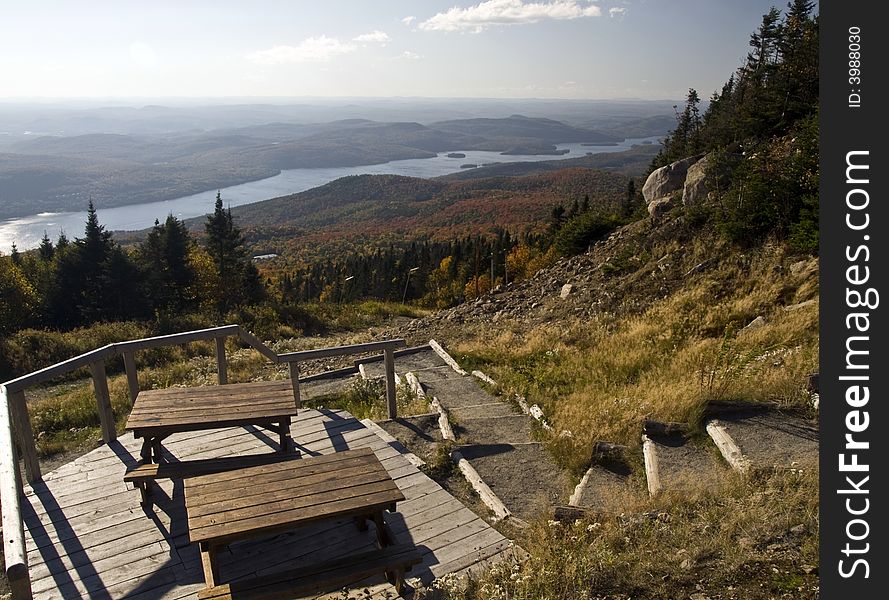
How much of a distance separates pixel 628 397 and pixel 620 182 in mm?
117908

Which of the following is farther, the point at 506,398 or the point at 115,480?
the point at 506,398

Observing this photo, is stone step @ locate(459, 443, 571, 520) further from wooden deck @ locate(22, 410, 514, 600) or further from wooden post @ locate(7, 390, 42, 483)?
wooden post @ locate(7, 390, 42, 483)

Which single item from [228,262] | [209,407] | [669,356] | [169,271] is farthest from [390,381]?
[228,262]

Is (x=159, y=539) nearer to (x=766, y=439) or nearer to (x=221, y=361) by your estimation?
(x=221, y=361)

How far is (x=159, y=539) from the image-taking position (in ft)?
14.7

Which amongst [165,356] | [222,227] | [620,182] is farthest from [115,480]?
[620,182]

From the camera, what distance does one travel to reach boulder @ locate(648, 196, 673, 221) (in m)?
18.9

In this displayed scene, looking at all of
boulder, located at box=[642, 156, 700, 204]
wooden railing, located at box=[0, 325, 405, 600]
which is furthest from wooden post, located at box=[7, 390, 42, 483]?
boulder, located at box=[642, 156, 700, 204]

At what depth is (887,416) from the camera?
10.2 feet

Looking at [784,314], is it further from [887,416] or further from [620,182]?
[620,182]

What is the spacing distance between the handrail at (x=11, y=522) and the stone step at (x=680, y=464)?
15.1 ft

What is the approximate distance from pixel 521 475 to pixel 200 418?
3386 mm

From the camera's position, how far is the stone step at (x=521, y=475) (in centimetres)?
561

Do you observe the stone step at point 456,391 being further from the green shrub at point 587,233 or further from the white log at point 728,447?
the green shrub at point 587,233
